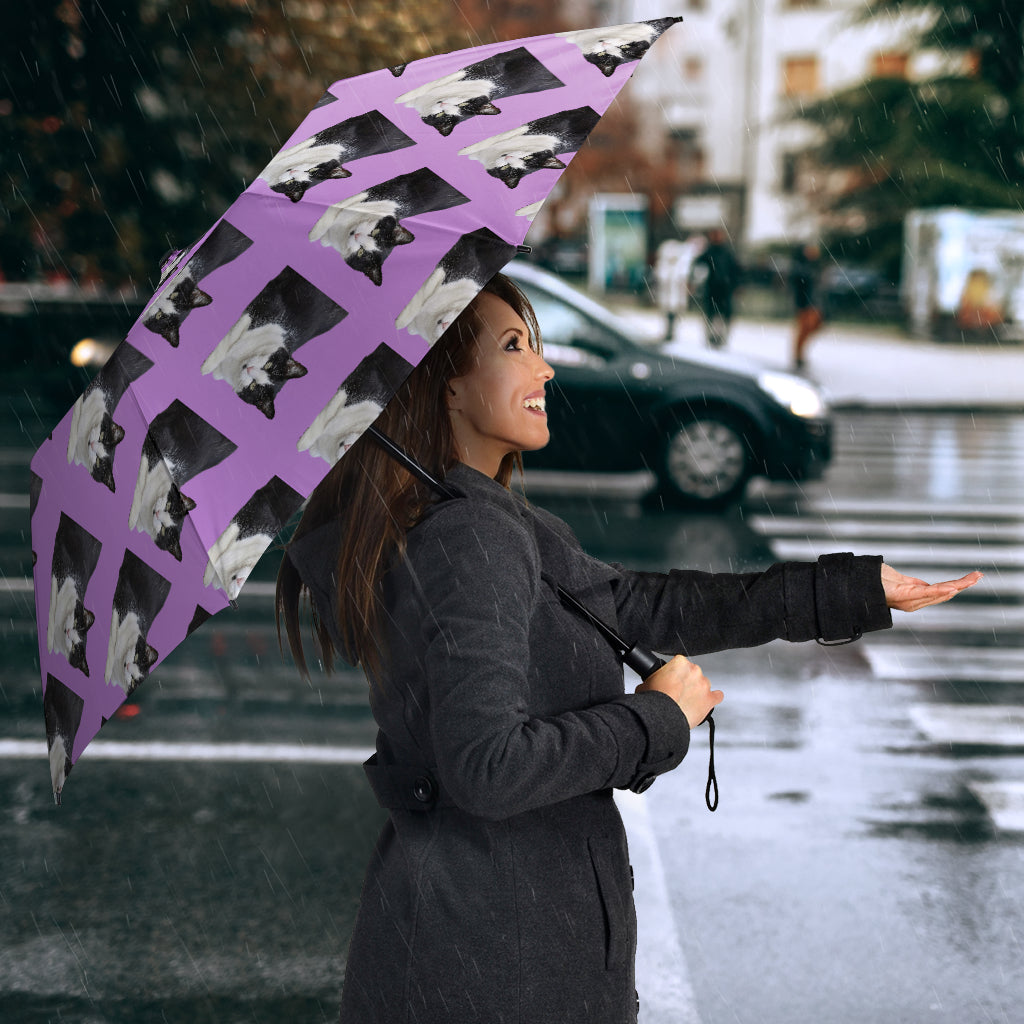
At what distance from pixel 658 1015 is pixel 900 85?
3276 cm

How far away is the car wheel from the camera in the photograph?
10.8 metres

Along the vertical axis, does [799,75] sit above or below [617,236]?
below

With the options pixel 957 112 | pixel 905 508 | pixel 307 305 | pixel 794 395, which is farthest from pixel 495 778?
pixel 957 112

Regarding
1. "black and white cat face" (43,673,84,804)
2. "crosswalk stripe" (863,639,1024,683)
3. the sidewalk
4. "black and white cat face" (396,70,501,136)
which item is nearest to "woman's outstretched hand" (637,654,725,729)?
"black and white cat face" (396,70,501,136)

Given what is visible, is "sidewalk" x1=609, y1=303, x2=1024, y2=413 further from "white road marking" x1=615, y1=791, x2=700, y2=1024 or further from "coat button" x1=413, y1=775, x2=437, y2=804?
"coat button" x1=413, y1=775, x2=437, y2=804

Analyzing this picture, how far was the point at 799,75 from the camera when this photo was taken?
199ft

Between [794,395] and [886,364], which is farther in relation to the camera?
[886,364]

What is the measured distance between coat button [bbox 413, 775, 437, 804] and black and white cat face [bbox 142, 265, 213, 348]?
712mm

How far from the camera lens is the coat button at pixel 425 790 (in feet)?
6.37

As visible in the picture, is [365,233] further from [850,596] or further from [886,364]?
[886,364]

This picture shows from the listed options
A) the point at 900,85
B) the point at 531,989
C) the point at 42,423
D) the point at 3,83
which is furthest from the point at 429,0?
the point at 900,85

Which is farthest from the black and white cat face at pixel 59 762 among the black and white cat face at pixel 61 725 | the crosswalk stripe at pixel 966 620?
the crosswalk stripe at pixel 966 620

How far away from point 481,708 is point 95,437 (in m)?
0.80

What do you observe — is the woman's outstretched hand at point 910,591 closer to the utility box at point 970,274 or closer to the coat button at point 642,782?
Result: the coat button at point 642,782
